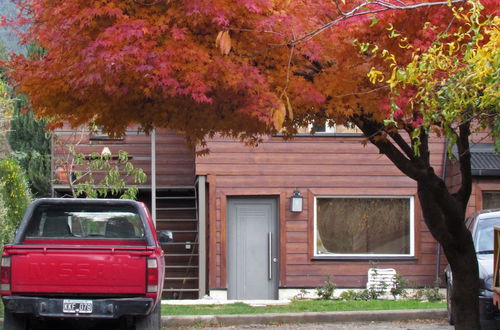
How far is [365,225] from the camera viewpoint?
835 inches

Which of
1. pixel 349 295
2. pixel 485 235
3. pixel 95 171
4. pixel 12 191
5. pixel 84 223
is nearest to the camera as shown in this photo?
pixel 84 223

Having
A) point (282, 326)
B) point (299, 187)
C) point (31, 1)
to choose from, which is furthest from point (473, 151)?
point (31, 1)

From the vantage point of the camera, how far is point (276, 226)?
832 inches

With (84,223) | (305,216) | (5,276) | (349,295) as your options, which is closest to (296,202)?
(305,216)

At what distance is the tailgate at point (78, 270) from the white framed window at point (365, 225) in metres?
10.8

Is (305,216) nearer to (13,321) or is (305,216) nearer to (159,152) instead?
(159,152)

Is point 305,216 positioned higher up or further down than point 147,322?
higher up

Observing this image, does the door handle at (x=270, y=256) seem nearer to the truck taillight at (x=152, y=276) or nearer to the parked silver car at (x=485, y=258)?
the parked silver car at (x=485, y=258)

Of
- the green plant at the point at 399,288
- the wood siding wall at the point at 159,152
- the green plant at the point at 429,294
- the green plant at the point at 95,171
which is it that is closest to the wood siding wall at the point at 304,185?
the green plant at the point at 399,288

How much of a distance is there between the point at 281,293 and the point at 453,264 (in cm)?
929

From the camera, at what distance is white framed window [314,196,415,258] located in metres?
21.1

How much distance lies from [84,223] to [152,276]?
97.5 inches

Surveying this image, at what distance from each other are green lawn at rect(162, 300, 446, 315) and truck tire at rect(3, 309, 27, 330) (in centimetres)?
513

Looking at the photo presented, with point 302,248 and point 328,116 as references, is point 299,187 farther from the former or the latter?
point 328,116
